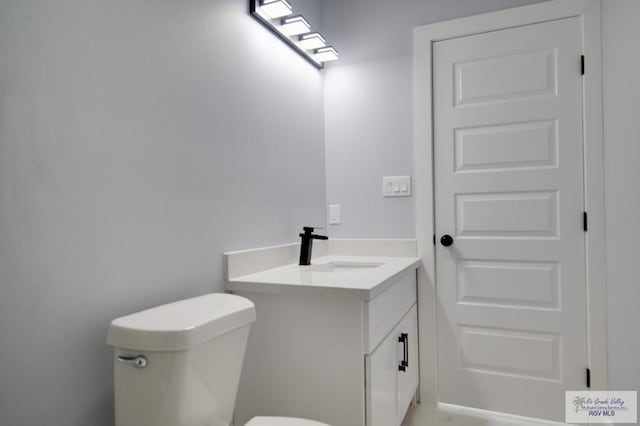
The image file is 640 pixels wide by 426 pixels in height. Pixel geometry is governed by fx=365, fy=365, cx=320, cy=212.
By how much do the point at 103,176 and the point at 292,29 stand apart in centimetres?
125

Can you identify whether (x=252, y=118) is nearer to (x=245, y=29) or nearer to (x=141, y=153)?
(x=245, y=29)

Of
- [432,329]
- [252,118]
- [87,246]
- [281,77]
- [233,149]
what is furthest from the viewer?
[432,329]

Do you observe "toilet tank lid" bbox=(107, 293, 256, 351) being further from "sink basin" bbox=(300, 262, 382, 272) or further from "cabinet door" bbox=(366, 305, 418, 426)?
"sink basin" bbox=(300, 262, 382, 272)

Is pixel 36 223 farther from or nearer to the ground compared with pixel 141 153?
nearer to the ground

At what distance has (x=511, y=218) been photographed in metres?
1.88

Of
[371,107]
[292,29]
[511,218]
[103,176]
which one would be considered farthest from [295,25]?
[511,218]

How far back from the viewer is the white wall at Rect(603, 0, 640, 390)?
54.1 inches

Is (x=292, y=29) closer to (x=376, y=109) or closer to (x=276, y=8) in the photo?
(x=276, y=8)

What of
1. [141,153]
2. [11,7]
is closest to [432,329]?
[141,153]

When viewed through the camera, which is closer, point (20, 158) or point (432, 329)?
point (20, 158)

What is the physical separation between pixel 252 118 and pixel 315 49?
738 mm

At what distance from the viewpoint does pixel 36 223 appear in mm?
823

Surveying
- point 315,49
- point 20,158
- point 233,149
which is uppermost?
point 315,49

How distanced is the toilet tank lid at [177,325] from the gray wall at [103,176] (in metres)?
0.13
